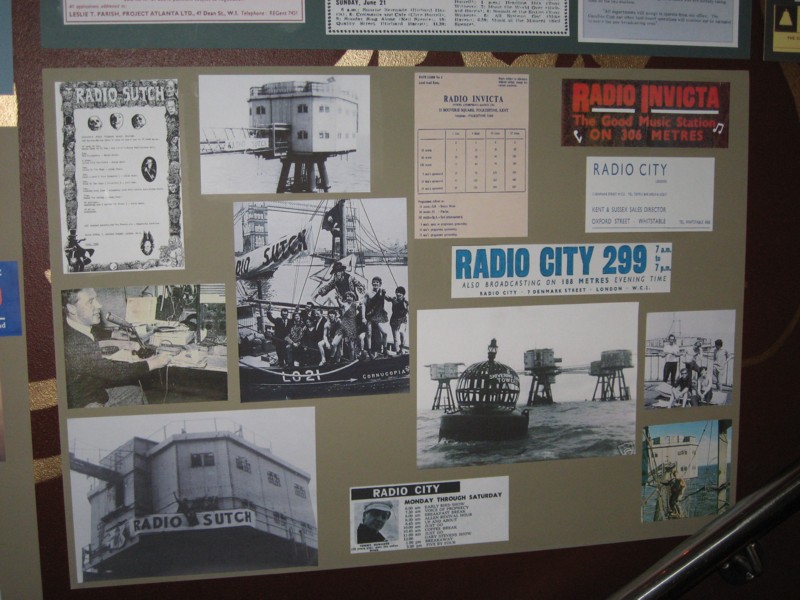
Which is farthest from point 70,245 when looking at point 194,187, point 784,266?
point 784,266

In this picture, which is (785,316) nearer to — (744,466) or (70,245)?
(744,466)

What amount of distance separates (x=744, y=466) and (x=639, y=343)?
43cm

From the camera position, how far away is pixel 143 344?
1.33 m

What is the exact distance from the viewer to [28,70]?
126 cm

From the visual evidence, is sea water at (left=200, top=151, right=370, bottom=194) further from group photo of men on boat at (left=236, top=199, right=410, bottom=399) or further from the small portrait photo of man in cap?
the small portrait photo of man in cap

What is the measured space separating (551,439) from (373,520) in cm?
46

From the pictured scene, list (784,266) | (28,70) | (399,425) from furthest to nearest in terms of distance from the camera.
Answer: (784,266) < (399,425) < (28,70)

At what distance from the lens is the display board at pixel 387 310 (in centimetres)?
131

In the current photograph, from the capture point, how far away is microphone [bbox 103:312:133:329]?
131cm

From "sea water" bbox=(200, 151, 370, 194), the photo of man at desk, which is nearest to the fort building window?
→ the photo of man at desk

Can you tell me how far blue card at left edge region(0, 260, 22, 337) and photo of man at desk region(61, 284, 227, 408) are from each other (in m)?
0.10

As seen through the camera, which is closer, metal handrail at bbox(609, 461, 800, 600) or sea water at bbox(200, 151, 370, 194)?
metal handrail at bbox(609, 461, 800, 600)

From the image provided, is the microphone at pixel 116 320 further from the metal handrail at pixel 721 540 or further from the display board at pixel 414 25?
the metal handrail at pixel 721 540

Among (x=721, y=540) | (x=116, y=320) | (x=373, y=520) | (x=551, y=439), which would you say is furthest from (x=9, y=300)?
(x=721, y=540)
